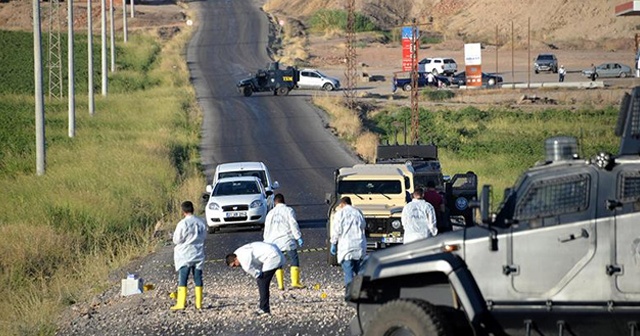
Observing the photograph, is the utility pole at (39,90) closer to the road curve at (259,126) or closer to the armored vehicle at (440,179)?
the road curve at (259,126)

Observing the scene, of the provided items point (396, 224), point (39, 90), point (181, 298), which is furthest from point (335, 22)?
point (181, 298)

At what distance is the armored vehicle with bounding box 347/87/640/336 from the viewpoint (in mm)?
12953

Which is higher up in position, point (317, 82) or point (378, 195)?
point (317, 82)

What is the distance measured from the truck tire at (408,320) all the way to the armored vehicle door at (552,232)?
88cm

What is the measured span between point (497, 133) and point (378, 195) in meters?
42.8

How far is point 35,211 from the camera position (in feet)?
117

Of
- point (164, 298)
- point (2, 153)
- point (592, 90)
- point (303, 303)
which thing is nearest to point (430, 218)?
point (303, 303)

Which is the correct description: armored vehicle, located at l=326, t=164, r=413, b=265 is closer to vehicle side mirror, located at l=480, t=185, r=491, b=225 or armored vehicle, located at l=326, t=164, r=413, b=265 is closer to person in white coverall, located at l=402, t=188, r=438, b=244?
person in white coverall, located at l=402, t=188, r=438, b=244

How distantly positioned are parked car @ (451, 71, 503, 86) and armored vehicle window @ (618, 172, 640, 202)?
7776 centimetres

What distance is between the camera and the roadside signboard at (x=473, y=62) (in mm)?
76625

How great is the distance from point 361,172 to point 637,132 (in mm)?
15484

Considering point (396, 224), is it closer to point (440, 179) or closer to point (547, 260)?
point (440, 179)

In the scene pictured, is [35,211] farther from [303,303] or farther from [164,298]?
[303,303]

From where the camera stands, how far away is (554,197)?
43.7ft
